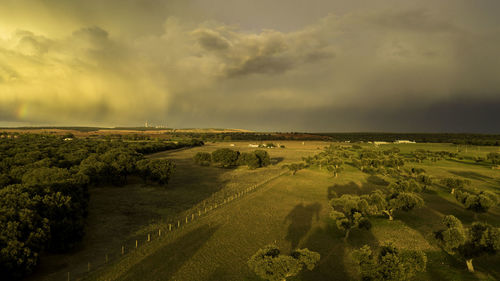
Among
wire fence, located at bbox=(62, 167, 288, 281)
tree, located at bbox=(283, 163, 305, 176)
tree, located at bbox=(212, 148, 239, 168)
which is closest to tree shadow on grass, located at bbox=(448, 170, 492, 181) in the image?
tree, located at bbox=(283, 163, 305, 176)

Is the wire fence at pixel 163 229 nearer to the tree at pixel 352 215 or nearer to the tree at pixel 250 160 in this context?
the tree at pixel 352 215

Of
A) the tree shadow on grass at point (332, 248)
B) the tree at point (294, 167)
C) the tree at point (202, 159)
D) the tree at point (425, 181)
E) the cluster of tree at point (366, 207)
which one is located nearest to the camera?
the tree shadow on grass at point (332, 248)

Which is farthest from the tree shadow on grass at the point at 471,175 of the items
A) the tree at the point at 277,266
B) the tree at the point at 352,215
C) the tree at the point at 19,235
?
the tree at the point at 19,235

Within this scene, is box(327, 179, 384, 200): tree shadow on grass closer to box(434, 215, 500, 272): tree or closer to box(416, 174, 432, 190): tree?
box(416, 174, 432, 190): tree

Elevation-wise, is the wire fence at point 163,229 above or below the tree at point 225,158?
below

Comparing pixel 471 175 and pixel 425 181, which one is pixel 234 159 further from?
pixel 471 175

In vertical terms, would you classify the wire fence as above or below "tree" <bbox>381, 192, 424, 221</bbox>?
below

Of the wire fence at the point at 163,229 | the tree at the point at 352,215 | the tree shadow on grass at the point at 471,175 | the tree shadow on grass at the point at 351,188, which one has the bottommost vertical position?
the wire fence at the point at 163,229

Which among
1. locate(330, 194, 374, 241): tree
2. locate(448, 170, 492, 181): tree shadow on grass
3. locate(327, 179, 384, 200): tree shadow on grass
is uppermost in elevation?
locate(330, 194, 374, 241): tree
